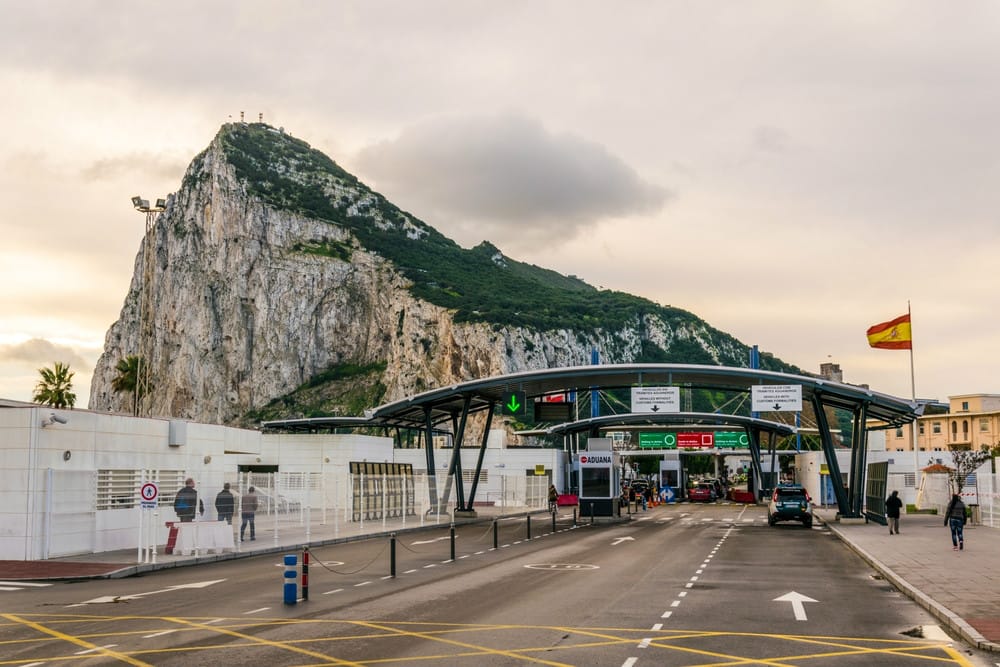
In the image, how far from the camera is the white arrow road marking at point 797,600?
1622 cm

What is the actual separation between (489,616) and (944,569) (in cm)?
1253

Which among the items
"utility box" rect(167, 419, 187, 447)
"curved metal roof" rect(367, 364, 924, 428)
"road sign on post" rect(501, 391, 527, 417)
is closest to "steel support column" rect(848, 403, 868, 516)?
"curved metal roof" rect(367, 364, 924, 428)

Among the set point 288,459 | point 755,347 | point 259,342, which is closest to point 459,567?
point 288,459

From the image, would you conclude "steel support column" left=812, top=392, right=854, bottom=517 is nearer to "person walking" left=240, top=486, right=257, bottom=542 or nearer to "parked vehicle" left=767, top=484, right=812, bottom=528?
"parked vehicle" left=767, top=484, right=812, bottom=528

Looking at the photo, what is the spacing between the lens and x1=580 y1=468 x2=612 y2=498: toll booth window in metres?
50.2

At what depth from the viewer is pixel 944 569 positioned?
22.9m

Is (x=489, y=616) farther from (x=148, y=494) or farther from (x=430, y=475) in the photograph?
(x=430, y=475)

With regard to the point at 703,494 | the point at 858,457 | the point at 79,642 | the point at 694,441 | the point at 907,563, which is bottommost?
the point at 703,494

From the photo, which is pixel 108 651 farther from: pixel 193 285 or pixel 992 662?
pixel 193 285

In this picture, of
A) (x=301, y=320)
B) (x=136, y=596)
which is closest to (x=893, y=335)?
(x=136, y=596)

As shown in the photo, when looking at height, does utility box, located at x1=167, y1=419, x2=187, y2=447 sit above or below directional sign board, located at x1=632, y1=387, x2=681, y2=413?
below

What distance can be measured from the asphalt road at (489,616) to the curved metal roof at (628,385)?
17.6m

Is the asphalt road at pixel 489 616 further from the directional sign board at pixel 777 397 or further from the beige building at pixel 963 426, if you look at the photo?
the beige building at pixel 963 426

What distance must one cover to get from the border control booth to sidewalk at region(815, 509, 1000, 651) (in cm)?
1173
